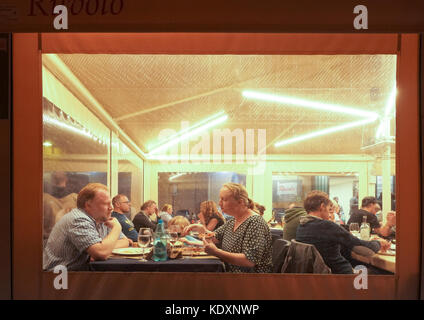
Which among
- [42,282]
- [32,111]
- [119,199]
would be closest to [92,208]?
[119,199]

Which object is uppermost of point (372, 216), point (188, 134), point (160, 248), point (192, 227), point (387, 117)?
point (387, 117)

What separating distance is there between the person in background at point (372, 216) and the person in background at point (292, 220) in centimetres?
36

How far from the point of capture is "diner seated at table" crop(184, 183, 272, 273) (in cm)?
313

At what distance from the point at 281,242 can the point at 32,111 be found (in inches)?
76.5

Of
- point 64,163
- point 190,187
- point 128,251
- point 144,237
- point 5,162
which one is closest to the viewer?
point 5,162

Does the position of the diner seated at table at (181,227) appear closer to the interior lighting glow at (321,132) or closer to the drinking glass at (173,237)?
the drinking glass at (173,237)

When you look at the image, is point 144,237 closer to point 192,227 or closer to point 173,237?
point 173,237

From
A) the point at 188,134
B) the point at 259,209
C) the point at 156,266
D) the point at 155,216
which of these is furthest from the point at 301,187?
the point at 156,266

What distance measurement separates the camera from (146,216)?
3273mm

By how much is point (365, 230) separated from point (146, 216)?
5.21ft

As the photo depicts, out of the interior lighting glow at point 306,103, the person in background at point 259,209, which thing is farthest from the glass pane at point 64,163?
the interior lighting glow at point 306,103

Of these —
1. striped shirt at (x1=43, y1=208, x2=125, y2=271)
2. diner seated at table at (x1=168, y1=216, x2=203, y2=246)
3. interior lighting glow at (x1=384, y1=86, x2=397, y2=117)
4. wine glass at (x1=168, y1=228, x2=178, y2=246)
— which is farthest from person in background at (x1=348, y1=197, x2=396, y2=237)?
striped shirt at (x1=43, y1=208, x2=125, y2=271)
